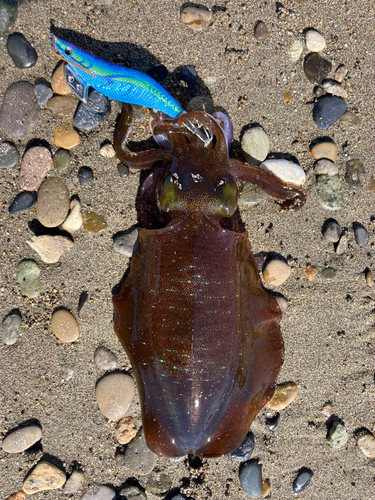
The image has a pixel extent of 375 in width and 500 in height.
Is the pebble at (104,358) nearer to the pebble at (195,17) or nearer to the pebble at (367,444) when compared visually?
the pebble at (367,444)

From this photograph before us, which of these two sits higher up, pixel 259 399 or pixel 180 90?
pixel 180 90

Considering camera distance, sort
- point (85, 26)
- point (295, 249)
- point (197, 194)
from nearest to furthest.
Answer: point (197, 194) → point (85, 26) → point (295, 249)

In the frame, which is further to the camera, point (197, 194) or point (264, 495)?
point (264, 495)

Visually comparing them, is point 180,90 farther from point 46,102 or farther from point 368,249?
point 368,249

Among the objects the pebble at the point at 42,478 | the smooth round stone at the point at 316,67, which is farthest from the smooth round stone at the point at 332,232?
the pebble at the point at 42,478

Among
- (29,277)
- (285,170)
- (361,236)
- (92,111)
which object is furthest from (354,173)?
(29,277)

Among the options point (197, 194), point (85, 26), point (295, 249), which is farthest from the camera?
point (295, 249)

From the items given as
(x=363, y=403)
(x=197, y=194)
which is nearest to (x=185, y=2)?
(x=197, y=194)

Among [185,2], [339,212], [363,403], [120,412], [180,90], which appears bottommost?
[120,412]
